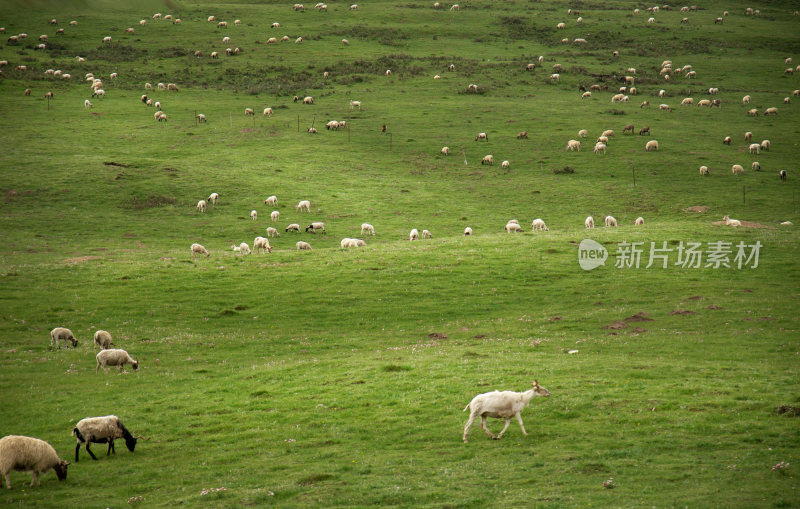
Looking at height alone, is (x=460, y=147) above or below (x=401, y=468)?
above

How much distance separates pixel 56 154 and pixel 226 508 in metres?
71.8

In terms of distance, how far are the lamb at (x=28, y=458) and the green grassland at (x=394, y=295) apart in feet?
1.60

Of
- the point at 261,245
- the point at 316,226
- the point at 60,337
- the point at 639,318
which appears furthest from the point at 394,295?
the point at 316,226

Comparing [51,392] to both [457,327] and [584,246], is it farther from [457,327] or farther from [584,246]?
[584,246]

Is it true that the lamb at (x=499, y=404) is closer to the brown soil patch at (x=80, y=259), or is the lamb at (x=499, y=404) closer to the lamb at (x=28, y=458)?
the lamb at (x=28, y=458)

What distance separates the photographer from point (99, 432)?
60.9ft

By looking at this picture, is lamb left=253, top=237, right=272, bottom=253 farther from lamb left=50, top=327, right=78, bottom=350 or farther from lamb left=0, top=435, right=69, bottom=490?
lamb left=0, top=435, right=69, bottom=490

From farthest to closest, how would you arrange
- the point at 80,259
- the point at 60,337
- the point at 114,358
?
the point at 80,259 < the point at 60,337 < the point at 114,358

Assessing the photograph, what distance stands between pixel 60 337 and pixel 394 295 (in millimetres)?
18305

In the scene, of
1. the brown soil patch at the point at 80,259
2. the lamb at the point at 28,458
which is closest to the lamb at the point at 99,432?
the lamb at the point at 28,458

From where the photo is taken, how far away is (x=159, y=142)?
81438 mm

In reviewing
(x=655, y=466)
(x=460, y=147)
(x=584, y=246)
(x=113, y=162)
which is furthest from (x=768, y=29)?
(x=655, y=466)

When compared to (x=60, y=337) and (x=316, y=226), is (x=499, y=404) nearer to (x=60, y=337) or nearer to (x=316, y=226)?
(x=60, y=337)

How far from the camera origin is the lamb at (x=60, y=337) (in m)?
30.6
